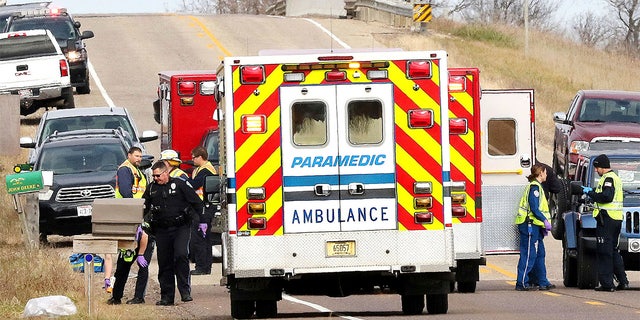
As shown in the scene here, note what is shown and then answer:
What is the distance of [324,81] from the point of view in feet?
51.9

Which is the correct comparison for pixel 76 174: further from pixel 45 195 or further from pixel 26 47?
pixel 26 47

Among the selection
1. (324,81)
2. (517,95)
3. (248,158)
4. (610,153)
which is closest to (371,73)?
(324,81)

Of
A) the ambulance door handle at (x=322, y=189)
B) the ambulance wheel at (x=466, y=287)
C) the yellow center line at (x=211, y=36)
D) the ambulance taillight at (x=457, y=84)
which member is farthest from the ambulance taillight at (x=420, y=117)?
the yellow center line at (x=211, y=36)

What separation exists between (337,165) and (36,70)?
70.2 ft

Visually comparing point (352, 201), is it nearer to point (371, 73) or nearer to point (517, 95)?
point (371, 73)

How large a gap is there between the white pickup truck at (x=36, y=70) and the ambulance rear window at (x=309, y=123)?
2081 cm

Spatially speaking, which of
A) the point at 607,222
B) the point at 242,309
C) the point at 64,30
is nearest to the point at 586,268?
the point at 607,222

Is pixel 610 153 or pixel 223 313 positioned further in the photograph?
pixel 610 153

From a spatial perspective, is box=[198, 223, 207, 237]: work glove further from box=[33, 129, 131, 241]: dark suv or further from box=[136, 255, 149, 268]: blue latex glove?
box=[33, 129, 131, 241]: dark suv

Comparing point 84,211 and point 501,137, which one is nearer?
point 501,137

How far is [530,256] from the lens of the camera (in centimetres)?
2052

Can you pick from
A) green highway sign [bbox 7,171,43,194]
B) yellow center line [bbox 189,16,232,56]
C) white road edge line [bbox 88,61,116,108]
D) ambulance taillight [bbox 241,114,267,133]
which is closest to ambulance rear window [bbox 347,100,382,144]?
ambulance taillight [bbox 241,114,267,133]

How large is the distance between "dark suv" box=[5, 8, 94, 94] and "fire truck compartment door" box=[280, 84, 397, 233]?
2381 cm

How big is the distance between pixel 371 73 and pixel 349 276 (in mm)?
1986
